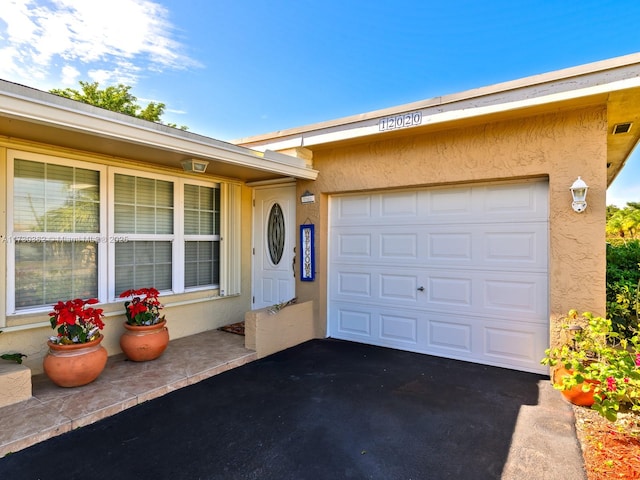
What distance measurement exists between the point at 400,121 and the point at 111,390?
4.72 metres

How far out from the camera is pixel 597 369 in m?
2.91

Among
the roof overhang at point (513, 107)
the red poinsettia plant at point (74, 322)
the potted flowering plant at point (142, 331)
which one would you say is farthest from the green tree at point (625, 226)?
the red poinsettia plant at point (74, 322)

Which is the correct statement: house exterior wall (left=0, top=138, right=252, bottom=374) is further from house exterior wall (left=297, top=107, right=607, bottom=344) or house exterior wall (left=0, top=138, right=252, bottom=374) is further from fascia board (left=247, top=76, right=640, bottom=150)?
house exterior wall (left=297, top=107, right=607, bottom=344)

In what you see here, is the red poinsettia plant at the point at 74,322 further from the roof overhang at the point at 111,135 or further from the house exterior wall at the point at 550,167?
the house exterior wall at the point at 550,167

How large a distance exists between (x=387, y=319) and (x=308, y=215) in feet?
7.21

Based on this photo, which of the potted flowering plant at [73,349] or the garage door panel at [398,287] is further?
the garage door panel at [398,287]

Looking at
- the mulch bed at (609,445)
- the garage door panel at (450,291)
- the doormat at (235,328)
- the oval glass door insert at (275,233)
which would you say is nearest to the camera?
the mulch bed at (609,445)

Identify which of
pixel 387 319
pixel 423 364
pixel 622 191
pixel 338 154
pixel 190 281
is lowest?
pixel 423 364

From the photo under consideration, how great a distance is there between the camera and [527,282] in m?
4.44

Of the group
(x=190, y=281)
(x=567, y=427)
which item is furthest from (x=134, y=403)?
(x=567, y=427)

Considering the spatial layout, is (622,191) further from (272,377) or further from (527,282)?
(272,377)

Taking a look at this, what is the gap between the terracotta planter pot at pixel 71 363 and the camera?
3.56 m

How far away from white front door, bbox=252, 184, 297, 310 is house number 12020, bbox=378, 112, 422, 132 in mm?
2180

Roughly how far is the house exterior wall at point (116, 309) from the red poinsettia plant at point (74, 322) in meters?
0.59
